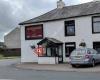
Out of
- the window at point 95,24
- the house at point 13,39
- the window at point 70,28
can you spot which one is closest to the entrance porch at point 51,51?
the window at point 70,28

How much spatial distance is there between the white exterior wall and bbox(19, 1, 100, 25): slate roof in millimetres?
674

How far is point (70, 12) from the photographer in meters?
42.1

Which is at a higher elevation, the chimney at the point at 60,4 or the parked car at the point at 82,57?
the chimney at the point at 60,4

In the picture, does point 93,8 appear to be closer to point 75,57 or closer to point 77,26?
point 77,26

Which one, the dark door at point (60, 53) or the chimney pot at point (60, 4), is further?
the chimney pot at point (60, 4)

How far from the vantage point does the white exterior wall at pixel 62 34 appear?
3831 centimetres

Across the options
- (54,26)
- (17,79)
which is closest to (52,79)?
(17,79)

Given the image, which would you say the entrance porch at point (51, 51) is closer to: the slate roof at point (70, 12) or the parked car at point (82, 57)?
the slate roof at point (70, 12)

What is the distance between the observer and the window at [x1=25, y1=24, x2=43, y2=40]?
143 ft

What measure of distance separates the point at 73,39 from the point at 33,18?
8.32 m

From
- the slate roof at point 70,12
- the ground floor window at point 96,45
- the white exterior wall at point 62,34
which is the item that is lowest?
the ground floor window at point 96,45

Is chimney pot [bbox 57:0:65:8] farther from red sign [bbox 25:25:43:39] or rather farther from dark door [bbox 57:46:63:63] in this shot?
dark door [bbox 57:46:63:63]

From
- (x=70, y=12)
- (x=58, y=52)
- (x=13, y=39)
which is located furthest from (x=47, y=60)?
(x=13, y=39)

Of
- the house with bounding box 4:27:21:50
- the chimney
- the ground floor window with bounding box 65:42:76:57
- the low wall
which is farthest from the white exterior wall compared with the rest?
the house with bounding box 4:27:21:50
